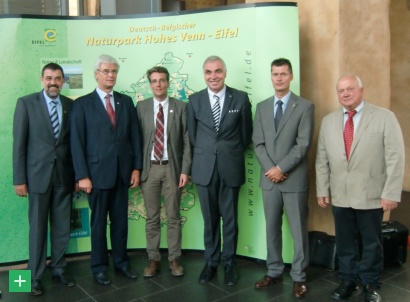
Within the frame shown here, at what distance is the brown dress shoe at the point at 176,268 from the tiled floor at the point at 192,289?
5 cm

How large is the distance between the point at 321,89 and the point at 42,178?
268cm

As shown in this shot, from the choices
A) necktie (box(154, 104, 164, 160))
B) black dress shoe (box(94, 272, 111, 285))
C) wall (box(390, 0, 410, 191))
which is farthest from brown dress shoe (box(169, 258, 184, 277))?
wall (box(390, 0, 410, 191))

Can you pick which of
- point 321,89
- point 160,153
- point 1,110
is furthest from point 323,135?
point 1,110

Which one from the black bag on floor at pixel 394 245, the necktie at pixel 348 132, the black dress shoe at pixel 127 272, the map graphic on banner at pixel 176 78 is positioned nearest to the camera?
the necktie at pixel 348 132

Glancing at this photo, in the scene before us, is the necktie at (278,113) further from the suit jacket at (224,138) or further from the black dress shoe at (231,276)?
the black dress shoe at (231,276)

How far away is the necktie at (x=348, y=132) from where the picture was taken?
3209 millimetres

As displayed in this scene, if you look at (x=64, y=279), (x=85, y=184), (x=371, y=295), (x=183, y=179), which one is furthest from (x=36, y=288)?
(x=371, y=295)

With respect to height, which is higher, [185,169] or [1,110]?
[1,110]

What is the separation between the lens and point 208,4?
8.28 meters

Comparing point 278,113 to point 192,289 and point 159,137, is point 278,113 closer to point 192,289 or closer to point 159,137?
point 159,137

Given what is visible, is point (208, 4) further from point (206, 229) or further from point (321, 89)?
point (206, 229)

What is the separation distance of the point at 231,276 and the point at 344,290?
0.94 metres

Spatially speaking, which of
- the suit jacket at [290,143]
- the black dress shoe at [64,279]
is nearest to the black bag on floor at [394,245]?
the suit jacket at [290,143]

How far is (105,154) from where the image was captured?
362cm
